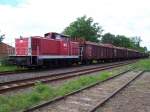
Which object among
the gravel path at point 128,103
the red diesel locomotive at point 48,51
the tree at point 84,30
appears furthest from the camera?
the tree at point 84,30

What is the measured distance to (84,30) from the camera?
71.4 meters

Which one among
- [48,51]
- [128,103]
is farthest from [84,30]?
[128,103]

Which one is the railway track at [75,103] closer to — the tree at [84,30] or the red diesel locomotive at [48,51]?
the red diesel locomotive at [48,51]

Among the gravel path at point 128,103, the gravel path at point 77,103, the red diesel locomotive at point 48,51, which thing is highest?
the red diesel locomotive at point 48,51

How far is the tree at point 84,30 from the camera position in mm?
70113

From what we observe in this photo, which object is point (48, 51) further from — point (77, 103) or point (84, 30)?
point (84, 30)

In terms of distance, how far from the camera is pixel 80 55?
30.1m

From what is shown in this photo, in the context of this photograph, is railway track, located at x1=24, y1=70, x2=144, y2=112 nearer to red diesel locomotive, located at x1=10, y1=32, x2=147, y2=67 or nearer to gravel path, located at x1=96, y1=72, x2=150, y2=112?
gravel path, located at x1=96, y1=72, x2=150, y2=112

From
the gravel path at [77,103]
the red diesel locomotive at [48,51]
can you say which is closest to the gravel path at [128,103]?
the gravel path at [77,103]

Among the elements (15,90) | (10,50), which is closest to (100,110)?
(15,90)

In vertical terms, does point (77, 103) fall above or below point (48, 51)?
below

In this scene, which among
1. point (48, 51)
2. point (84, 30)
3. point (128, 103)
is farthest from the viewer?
point (84, 30)

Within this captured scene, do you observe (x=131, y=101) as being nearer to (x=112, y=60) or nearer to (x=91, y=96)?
(x=91, y=96)

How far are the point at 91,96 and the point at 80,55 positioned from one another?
20153mm
